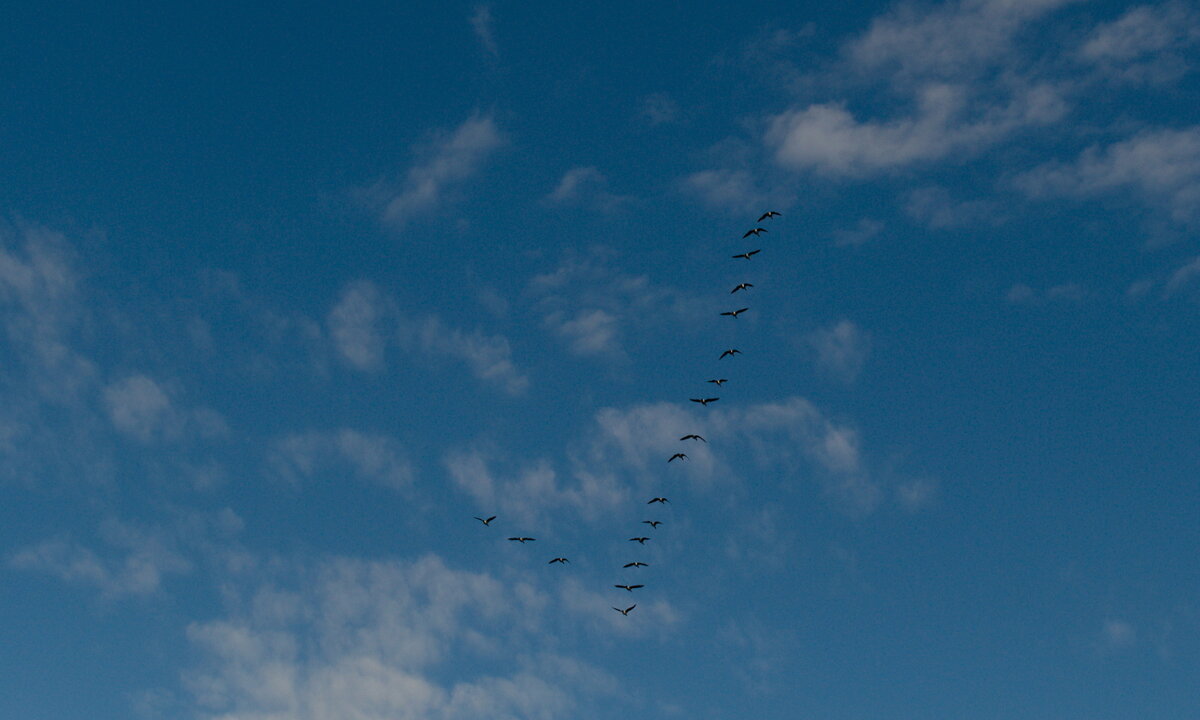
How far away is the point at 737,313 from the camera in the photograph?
170 m

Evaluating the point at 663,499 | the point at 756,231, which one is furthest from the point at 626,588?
the point at 756,231

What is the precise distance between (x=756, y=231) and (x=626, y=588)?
67.3 meters

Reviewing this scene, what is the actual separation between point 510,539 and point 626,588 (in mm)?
22374

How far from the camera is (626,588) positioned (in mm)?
189875

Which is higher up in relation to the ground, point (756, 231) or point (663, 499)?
point (756, 231)

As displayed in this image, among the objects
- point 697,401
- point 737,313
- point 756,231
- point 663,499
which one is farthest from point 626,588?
point 756,231

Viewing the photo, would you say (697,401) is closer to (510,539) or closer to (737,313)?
(737,313)

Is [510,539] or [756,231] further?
[510,539]

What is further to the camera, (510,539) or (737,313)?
(510,539)

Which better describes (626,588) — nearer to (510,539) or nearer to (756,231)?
(510,539)

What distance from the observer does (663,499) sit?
178 m

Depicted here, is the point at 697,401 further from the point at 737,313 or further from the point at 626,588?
the point at 626,588

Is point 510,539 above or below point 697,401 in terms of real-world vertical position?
below

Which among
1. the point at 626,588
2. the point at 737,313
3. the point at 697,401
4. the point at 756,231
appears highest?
the point at 756,231
